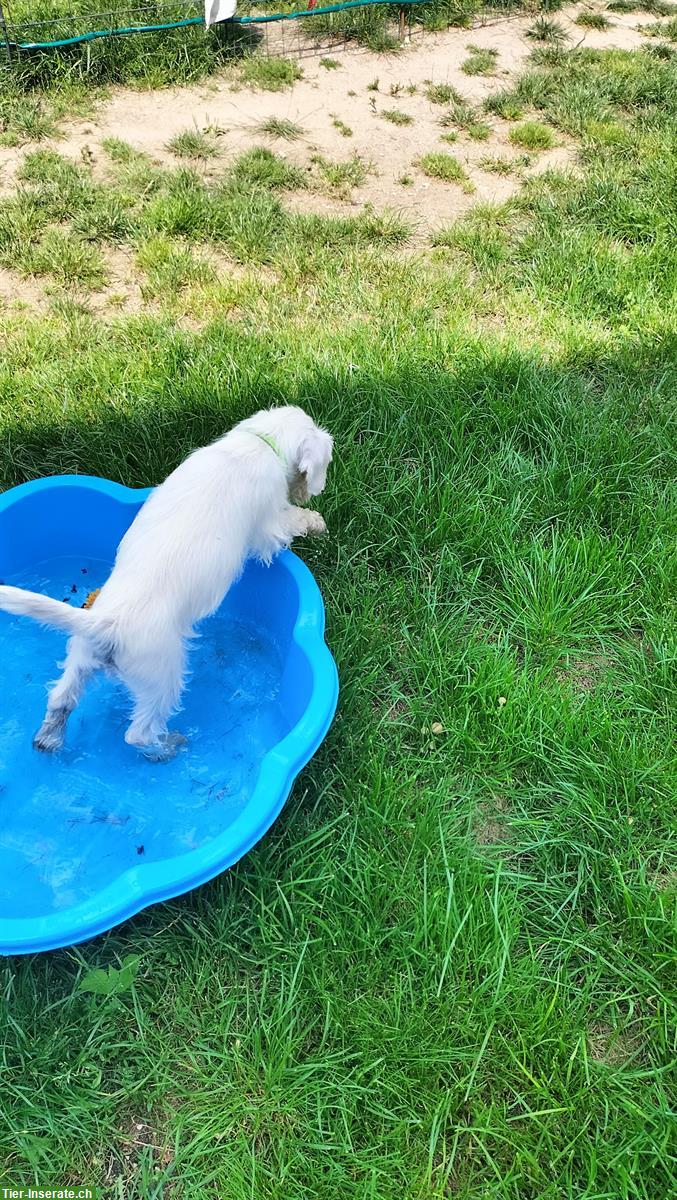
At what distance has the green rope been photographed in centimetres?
502

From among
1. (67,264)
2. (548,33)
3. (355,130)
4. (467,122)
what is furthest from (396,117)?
(67,264)

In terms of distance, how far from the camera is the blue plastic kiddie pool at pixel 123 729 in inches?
93.2

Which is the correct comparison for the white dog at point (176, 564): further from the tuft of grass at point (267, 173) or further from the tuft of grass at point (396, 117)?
the tuft of grass at point (396, 117)

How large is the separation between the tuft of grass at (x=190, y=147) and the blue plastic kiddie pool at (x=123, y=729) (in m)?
2.96

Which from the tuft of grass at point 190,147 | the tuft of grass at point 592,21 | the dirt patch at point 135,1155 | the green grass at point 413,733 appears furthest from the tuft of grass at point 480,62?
the dirt patch at point 135,1155

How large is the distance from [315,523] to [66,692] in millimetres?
1017

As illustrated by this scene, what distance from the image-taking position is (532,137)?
5164 mm

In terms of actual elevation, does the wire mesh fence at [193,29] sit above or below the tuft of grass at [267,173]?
above

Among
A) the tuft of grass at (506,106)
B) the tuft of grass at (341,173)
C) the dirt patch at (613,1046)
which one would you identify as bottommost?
the dirt patch at (613,1046)

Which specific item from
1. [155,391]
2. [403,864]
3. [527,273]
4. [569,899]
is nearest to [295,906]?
[403,864]

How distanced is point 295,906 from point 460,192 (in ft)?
13.9

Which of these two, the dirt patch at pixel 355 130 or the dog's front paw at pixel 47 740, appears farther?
the dirt patch at pixel 355 130

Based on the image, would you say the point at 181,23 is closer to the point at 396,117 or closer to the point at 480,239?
the point at 396,117

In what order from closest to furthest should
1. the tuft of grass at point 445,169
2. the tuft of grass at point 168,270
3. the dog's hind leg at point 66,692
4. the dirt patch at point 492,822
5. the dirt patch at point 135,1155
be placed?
1. the dirt patch at point 135,1155
2. the dog's hind leg at point 66,692
3. the dirt patch at point 492,822
4. the tuft of grass at point 168,270
5. the tuft of grass at point 445,169
